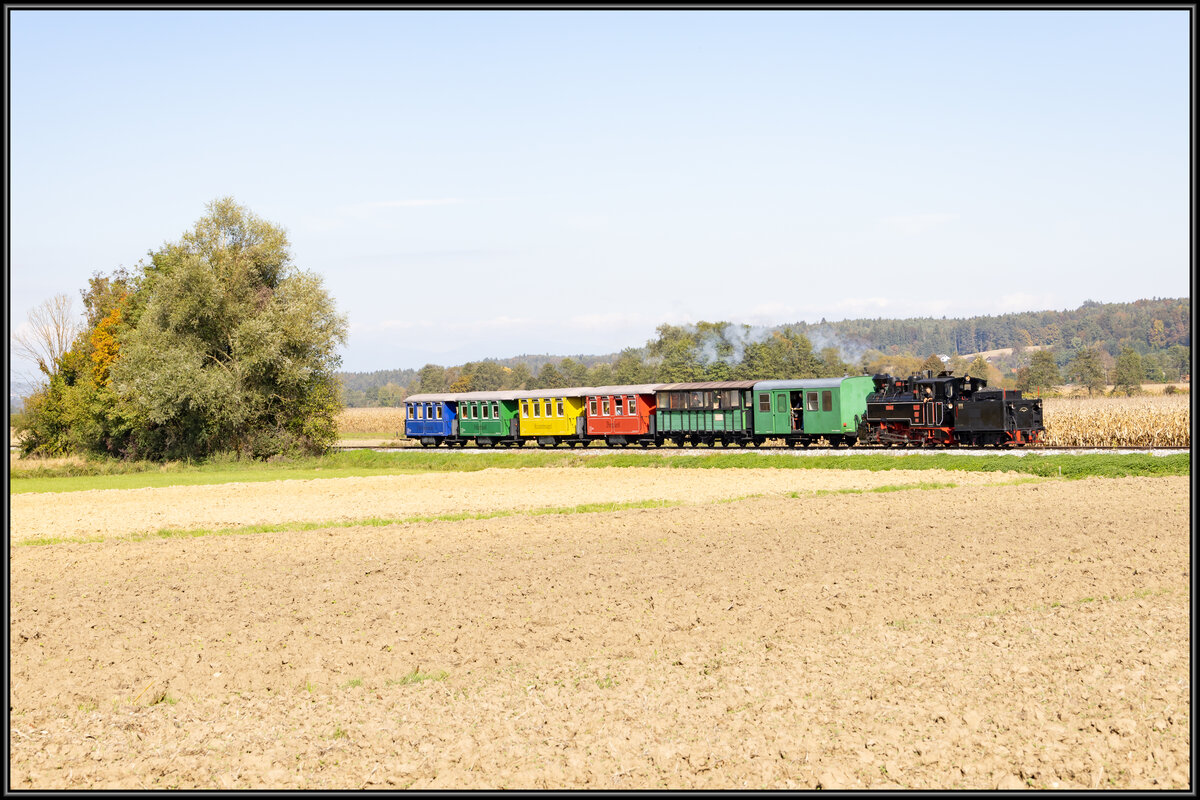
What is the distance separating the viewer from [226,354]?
180 feet

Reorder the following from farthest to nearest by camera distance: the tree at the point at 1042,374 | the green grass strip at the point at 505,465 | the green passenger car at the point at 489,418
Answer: the tree at the point at 1042,374 → the green passenger car at the point at 489,418 → the green grass strip at the point at 505,465

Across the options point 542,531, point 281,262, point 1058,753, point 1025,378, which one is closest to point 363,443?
point 281,262

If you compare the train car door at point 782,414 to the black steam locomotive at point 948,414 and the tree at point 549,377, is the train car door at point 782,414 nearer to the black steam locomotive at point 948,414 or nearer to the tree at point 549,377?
the black steam locomotive at point 948,414

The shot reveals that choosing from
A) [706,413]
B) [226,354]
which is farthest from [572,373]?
[706,413]

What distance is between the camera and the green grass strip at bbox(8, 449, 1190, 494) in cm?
3391

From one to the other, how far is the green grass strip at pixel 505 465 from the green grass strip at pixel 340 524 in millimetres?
10201

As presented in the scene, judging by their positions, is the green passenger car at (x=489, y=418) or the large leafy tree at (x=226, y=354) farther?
the green passenger car at (x=489, y=418)

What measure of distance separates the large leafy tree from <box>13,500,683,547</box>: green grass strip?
27980 millimetres

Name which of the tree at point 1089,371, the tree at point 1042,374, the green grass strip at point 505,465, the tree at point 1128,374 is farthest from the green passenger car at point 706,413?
the tree at point 1089,371

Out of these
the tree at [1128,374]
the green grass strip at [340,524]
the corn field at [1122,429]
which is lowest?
the green grass strip at [340,524]

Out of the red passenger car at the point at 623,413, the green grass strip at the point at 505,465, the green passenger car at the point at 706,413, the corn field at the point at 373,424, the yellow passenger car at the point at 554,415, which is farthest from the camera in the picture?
the corn field at the point at 373,424

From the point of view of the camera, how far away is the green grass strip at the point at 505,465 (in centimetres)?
3391

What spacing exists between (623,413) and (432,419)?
16.6 meters

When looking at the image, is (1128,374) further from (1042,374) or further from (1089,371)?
(1089,371)
